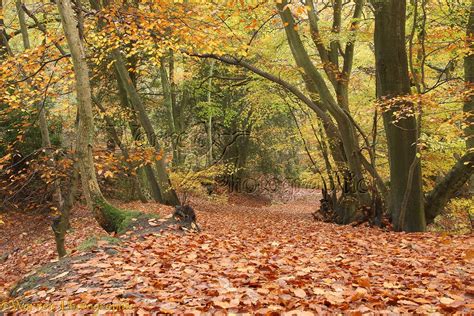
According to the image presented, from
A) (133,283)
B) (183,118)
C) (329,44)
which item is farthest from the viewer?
(183,118)

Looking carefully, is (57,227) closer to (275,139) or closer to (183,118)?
(183,118)

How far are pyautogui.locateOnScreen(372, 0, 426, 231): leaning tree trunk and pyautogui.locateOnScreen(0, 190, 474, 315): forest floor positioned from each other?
1362 millimetres

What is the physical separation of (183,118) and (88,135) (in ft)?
48.1

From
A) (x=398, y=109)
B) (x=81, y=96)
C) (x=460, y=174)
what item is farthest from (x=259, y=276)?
(x=460, y=174)

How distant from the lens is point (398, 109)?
27.0 ft

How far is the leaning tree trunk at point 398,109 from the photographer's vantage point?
7855mm

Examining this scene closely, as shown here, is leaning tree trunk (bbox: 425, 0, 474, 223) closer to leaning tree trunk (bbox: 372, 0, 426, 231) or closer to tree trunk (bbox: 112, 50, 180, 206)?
leaning tree trunk (bbox: 372, 0, 426, 231)

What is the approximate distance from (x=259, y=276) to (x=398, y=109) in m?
5.51

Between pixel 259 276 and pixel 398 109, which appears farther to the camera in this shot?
pixel 398 109

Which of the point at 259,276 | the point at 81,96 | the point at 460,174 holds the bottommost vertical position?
the point at 259,276

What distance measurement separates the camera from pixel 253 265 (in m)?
4.82

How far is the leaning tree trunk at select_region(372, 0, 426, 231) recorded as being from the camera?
7.86 meters

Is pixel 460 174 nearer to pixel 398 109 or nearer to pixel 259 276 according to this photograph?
pixel 398 109

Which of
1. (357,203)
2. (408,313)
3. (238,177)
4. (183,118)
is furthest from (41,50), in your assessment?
(238,177)
